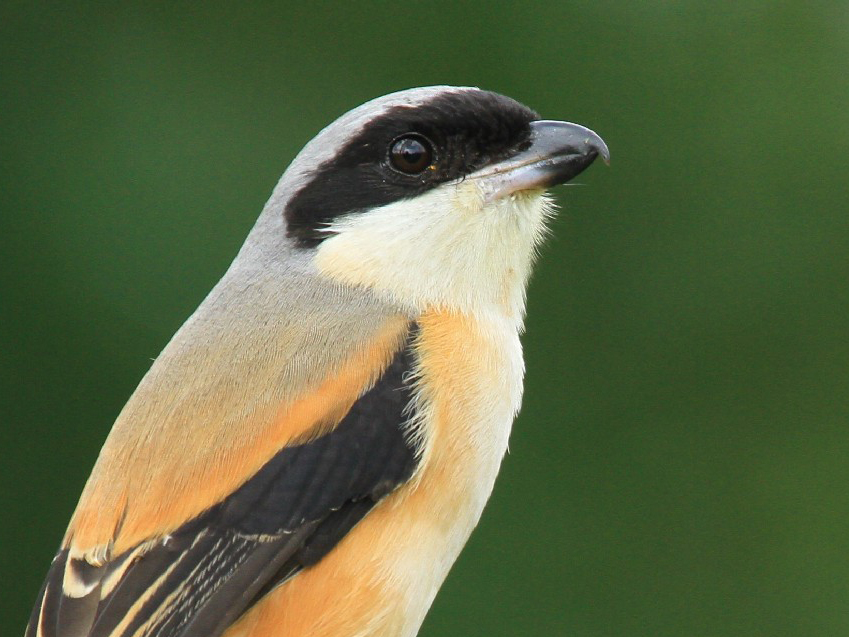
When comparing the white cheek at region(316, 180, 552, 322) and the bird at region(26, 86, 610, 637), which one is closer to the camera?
the bird at region(26, 86, 610, 637)

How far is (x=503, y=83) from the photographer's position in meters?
5.68

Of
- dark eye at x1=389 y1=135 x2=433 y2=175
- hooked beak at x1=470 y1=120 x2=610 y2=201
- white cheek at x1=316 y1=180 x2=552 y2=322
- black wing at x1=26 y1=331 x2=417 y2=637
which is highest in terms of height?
dark eye at x1=389 y1=135 x2=433 y2=175

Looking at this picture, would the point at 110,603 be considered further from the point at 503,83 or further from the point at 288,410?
the point at 503,83

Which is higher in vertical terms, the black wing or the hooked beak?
the hooked beak

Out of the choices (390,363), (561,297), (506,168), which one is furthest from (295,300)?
(561,297)

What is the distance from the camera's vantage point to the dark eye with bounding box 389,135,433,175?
12.1 feet

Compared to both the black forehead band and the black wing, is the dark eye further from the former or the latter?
the black wing

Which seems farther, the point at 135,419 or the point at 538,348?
the point at 538,348

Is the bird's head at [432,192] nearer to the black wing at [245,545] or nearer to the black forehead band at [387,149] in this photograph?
the black forehead band at [387,149]

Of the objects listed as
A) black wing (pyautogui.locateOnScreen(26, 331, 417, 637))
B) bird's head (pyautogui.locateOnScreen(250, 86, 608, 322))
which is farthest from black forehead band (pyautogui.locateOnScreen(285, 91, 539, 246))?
black wing (pyautogui.locateOnScreen(26, 331, 417, 637))

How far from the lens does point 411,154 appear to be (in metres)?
3.70

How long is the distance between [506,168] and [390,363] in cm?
72

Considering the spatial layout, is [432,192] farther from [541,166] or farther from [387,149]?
[541,166]

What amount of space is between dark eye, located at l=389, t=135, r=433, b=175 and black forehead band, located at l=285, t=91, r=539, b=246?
0.02 meters
